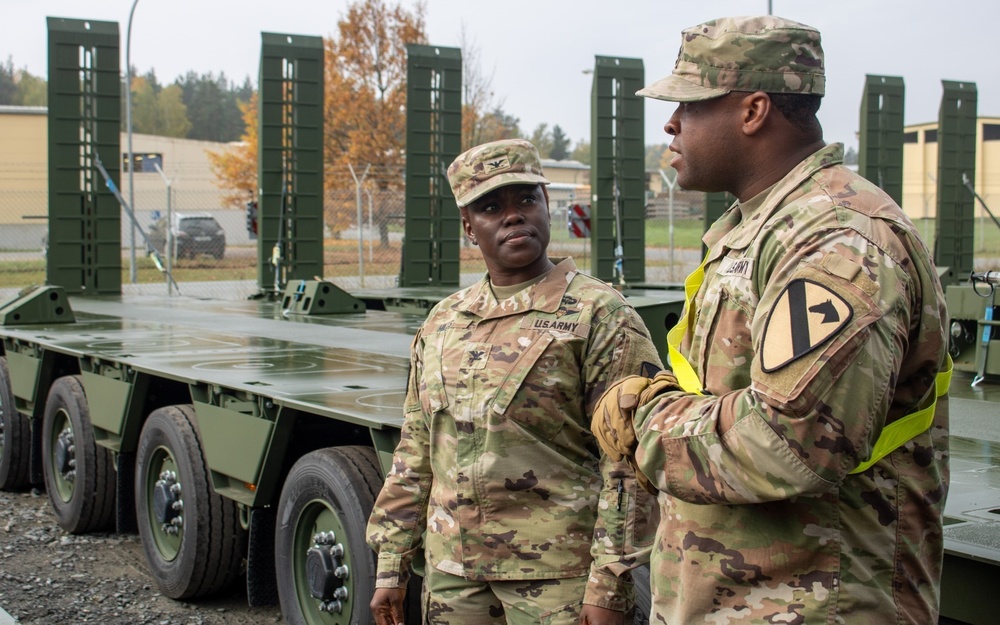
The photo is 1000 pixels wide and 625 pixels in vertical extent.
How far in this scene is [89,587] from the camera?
5961mm

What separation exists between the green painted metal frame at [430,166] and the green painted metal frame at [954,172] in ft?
24.0

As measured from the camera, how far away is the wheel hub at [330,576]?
4.41 m

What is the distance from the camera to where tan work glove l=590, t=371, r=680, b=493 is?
6.89 feet

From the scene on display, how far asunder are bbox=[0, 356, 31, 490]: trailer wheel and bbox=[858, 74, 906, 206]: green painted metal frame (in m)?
12.4

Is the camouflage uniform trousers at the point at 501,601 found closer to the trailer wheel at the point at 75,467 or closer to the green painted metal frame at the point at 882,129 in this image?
the trailer wheel at the point at 75,467

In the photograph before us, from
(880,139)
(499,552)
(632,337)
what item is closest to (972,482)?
(632,337)

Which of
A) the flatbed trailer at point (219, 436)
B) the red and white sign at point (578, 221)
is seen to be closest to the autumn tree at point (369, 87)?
the red and white sign at point (578, 221)

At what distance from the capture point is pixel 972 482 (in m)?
3.39

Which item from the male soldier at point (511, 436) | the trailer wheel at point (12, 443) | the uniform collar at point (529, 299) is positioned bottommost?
the trailer wheel at point (12, 443)

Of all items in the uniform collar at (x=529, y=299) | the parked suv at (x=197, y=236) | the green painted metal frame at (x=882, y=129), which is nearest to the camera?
the uniform collar at (x=529, y=299)

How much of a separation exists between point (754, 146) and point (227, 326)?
696 centimetres

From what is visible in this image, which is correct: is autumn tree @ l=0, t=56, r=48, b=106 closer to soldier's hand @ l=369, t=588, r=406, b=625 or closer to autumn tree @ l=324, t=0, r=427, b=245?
autumn tree @ l=324, t=0, r=427, b=245

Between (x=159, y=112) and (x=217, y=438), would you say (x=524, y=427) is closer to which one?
(x=217, y=438)

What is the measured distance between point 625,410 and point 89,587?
4.61 m
